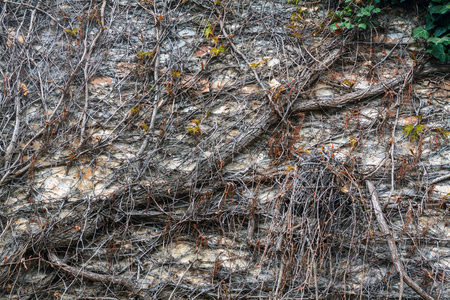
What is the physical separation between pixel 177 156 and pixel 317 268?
1.31 meters

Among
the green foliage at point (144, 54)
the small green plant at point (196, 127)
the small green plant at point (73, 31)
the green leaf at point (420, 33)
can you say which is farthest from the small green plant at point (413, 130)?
the small green plant at point (73, 31)

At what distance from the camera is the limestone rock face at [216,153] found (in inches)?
104

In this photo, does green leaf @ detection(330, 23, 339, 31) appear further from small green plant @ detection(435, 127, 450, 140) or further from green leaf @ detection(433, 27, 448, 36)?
small green plant @ detection(435, 127, 450, 140)

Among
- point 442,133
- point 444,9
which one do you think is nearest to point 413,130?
point 442,133

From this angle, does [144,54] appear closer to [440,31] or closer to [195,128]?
[195,128]

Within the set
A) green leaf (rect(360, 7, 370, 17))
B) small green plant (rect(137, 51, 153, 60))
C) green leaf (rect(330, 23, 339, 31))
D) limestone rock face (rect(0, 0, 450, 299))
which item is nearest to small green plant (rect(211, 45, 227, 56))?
limestone rock face (rect(0, 0, 450, 299))

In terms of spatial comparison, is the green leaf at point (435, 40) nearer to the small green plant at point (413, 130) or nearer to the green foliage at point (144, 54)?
the small green plant at point (413, 130)

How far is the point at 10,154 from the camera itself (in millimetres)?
2895

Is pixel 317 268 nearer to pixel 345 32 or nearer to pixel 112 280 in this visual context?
pixel 112 280

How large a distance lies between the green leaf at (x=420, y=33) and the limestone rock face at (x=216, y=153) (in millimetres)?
158

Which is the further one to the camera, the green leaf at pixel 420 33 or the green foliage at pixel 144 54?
the green foliage at pixel 144 54

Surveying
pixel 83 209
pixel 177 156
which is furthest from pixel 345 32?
pixel 83 209

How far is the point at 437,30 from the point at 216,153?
199 centimetres

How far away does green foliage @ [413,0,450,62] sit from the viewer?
9.61 ft
